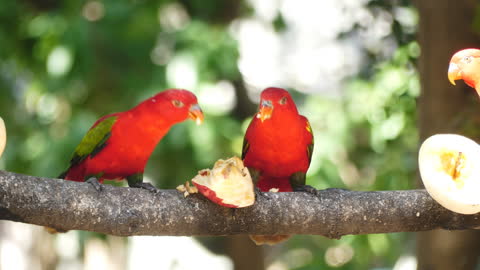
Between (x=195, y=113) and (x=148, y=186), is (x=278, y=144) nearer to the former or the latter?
(x=195, y=113)

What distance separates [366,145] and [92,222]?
196 inches

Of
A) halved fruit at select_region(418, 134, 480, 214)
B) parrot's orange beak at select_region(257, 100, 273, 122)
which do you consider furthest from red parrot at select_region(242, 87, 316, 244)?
halved fruit at select_region(418, 134, 480, 214)

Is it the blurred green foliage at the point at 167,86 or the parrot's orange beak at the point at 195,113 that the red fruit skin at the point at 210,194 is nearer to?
the parrot's orange beak at the point at 195,113

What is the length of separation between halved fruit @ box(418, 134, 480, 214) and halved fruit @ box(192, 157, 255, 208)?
2.19ft

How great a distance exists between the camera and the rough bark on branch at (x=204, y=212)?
2229mm

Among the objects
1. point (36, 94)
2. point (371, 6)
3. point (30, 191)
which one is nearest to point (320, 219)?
point (30, 191)

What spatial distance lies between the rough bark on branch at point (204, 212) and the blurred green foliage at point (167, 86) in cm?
141

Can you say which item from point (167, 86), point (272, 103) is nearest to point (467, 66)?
point (272, 103)

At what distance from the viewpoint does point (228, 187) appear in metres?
2.40

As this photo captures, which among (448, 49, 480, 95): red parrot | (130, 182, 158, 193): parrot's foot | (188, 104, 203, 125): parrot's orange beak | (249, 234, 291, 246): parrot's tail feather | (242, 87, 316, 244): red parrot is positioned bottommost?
(249, 234, 291, 246): parrot's tail feather

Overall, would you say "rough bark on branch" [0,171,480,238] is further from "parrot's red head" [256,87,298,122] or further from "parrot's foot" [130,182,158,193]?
"parrot's red head" [256,87,298,122]

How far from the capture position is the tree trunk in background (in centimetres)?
374

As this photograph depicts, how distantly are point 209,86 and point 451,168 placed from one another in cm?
279

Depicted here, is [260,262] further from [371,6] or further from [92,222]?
[92,222]
